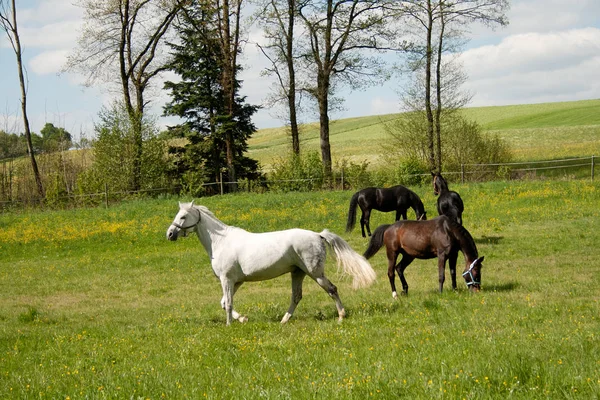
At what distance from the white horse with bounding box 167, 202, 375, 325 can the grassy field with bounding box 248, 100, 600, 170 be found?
33.7 meters

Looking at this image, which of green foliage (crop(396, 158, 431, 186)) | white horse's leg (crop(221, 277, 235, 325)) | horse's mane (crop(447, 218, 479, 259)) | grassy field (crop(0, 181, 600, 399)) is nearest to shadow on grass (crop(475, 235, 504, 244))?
grassy field (crop(0, 181, 600, 399))

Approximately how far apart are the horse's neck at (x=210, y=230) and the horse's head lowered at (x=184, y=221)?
0.11m

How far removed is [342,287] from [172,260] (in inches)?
325

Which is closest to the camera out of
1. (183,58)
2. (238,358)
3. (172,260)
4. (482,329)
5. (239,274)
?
(238,358)

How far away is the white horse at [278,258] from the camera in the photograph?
34.5 feet

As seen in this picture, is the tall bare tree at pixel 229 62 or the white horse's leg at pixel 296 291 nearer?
the white horse's leg at pixel 296 291

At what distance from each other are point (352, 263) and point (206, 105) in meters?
30.0

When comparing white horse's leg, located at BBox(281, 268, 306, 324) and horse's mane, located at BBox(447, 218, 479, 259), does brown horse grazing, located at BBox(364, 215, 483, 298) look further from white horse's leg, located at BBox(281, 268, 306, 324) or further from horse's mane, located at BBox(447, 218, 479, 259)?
white horse's leg, located at BBox(281, 268, 306, 324)

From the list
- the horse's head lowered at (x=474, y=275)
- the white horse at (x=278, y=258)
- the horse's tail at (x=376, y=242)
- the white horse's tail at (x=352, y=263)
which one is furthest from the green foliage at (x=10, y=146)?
the horse's head lowered at (x=474, y=275)

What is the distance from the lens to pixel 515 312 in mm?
9430

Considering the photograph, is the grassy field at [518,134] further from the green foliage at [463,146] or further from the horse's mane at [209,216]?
the horse's mane at [209,216]

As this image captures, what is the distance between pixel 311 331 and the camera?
9453 millimetres

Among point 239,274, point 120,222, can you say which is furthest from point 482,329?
point 120,222

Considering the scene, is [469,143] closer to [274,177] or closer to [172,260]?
[274,177]
